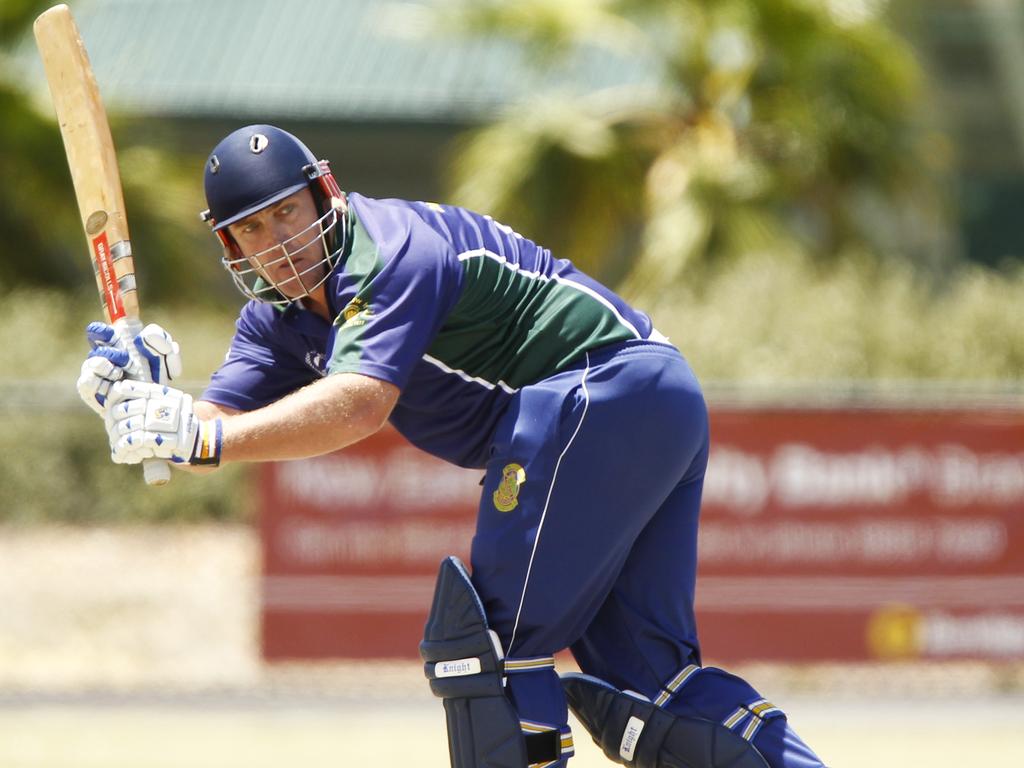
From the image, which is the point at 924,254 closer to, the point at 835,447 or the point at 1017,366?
the point at 1017,366

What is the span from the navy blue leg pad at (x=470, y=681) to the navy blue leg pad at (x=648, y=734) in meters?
0.27

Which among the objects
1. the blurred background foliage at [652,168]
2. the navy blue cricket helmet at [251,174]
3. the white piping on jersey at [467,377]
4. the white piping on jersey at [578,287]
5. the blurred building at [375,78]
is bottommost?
the white piping on jersey at [467,377]

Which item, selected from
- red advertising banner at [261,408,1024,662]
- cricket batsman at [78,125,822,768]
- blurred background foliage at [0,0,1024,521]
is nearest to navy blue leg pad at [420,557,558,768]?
cricket batsman at [78,125,822,768]

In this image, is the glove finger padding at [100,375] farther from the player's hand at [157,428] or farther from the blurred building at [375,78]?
the blurred building at [375,78]

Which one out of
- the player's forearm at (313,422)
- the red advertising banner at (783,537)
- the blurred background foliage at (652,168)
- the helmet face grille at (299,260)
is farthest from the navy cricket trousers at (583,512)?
the blurred background foliage at (652,168)

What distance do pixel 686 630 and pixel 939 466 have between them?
13.8ft

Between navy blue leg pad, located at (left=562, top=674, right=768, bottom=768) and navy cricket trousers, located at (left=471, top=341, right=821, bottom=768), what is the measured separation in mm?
53

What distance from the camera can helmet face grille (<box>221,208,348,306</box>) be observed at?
11.9 ft

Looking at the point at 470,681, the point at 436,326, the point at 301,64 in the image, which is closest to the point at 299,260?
the point at 436,326

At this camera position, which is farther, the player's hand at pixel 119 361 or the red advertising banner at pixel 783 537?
the red advertising banner at pixel 783 537

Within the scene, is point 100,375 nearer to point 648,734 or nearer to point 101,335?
point 101,335

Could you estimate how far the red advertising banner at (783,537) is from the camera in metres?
7.77

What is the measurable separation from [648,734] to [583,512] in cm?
61

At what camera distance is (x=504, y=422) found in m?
3.84
